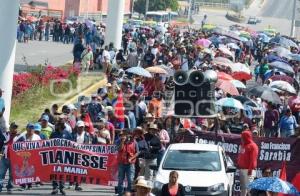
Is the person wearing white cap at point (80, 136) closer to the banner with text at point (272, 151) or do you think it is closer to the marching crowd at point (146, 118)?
the marching crowd at point (146, 118)

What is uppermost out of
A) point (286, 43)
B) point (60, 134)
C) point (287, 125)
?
point (60, 134)

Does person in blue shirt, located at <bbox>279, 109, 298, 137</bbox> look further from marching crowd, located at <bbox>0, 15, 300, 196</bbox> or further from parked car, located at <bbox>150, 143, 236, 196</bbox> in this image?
parked car, located at <bbox>150, 143, 236, 196</bbox>

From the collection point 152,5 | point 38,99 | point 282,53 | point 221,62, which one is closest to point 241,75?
point 221,62

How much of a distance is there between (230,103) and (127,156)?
298 inches

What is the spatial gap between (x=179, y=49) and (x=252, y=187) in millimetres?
32122

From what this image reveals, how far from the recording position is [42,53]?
176 ft

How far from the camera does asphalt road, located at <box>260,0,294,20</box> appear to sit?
163 meters

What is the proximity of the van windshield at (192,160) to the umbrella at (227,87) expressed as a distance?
10324 mm

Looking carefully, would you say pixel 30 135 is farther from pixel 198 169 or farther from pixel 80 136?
pixel 198 169

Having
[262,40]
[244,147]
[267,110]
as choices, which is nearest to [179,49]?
[267,110]

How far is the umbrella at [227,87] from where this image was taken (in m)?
29.3

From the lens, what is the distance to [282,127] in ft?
84.8

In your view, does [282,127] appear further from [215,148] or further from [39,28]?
[39,28]

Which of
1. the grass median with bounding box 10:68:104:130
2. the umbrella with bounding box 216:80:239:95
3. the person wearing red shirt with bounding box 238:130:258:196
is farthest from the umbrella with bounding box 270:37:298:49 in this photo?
the person wearing red shirt with bounding box 238:130:258:196
